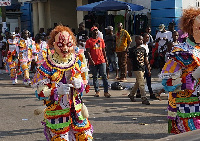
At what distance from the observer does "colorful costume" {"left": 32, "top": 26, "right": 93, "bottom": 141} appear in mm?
4707

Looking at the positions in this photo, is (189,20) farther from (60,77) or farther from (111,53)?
(111,53)

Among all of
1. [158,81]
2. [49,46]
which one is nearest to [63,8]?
[158,81]

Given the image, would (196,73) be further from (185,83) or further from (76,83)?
(76,83)

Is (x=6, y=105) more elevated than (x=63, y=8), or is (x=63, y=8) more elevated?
(x=63, y=8)

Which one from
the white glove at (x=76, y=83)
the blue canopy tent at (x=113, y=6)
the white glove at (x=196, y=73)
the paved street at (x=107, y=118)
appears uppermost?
the blue canopy tent at (x=113, y=6)

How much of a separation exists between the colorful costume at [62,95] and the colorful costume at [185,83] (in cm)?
109

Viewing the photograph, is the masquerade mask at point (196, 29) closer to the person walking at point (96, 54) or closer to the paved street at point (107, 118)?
the paved street at point (107, 118)

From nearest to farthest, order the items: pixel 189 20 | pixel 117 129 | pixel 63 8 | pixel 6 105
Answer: pixel 189 20
pixel 117 129
pixel 6 105
pixel 63 8

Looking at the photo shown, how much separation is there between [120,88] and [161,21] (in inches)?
206

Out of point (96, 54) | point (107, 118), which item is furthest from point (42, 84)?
point (96, 54)


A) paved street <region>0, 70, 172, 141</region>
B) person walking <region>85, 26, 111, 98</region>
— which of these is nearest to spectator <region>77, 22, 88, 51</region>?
paved street <region>0, 70, 172, 141</region>

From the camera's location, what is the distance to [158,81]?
12938 mm

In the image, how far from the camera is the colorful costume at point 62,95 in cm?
471

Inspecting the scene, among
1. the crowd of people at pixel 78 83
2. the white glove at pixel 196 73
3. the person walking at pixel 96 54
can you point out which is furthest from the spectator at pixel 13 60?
the white glove at pixel 196 73
